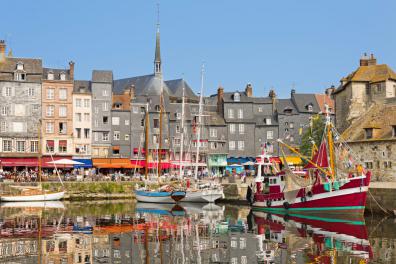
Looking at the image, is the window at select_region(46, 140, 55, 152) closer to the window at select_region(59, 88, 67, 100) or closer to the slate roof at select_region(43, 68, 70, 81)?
the window at select_region(59, 88, 67, 100)

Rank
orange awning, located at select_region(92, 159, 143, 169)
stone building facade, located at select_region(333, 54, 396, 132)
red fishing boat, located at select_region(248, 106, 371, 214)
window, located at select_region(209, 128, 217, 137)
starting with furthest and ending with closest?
window, located at select_region(209, 128, 217, 137) → orange awning, located at select_region(92, 159, 143, 169) → stone building facade, located at select_region(333, 54, 396, 132) → red fishing boat, located at select_region(248, 106, 371, 214)

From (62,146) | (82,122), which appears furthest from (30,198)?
(82,122)

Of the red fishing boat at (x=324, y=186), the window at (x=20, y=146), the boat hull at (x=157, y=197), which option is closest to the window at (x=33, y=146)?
the window at (x=20, y=146)

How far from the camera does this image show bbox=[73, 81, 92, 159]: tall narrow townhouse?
7075cm

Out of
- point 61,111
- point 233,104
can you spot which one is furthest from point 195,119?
point 61,111

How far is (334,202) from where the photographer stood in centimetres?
4038

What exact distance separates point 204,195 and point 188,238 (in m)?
25.3

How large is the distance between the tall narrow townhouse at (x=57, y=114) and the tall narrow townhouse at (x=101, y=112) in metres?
3.09

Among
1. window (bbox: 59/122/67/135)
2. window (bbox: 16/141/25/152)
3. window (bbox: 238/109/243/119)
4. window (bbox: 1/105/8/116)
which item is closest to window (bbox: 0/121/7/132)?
window (bbox: 1/105/8/116)

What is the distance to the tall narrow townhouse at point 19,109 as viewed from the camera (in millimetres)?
67000

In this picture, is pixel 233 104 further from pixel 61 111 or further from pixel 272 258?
pixel 272 258

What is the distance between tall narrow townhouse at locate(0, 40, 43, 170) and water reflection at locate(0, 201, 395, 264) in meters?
24.2

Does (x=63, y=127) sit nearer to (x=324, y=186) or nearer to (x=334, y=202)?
(x=324, y=186)

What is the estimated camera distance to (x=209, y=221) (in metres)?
38.0
